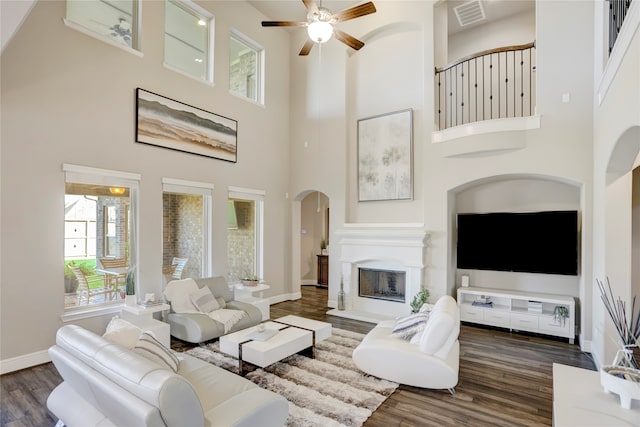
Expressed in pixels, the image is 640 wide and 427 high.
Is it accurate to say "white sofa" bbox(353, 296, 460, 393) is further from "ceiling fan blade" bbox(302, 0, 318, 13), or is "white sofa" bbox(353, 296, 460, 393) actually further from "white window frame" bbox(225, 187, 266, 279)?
"white window frame" bbox(225, 187, 266, 279)

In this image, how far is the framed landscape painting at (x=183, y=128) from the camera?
195 inches

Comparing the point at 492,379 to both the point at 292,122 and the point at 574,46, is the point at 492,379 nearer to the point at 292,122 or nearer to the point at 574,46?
the point at 574,46

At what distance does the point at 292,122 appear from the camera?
300 inches

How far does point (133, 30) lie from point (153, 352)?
15.7ft

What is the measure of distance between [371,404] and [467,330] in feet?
9.75

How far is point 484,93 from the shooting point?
6.20 m

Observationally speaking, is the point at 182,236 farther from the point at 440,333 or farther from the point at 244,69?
the point at 440,333

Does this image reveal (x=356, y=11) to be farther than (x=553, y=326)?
No

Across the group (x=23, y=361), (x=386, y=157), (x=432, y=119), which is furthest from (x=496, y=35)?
(x=23, y=361)

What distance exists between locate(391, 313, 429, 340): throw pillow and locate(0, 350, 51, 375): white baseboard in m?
4.10

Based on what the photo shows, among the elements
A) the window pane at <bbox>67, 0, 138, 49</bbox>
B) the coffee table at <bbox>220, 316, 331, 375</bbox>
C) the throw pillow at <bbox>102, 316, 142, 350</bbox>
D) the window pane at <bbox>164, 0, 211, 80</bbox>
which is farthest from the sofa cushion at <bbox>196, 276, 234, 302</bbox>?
the window pane at <bbox>67, 0, 138, 49</bbox>

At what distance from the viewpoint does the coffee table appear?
3.43 meters

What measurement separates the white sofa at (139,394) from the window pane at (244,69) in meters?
5.35

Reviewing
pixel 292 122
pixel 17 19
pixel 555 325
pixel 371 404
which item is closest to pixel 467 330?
pixel 555 325
